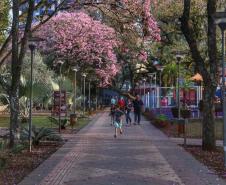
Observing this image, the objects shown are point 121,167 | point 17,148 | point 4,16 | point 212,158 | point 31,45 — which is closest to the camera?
point 121,167

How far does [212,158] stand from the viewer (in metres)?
16.2

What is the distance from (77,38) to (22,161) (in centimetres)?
3325

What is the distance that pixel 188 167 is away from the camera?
13984mm

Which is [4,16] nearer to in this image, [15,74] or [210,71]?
[15,74]

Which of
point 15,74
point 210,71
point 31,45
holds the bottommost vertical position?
point 15,74

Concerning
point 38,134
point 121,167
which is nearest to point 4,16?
point 38,134

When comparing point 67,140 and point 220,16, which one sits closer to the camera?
point 220,16

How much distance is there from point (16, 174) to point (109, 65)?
4189 cm

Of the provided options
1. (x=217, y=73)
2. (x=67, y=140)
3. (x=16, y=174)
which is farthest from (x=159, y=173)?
(x=67, y=140)

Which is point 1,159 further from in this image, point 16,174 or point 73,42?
point 73,42

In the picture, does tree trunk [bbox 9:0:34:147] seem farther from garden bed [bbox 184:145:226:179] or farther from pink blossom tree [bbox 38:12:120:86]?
pink blossom tree [bbox 38:12:120:86]

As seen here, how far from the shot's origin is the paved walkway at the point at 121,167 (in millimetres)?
11836

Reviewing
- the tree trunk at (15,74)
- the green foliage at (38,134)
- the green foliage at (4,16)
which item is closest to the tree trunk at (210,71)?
the tree trunk at (15,74)

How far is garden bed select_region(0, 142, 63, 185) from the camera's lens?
40.6 feet
